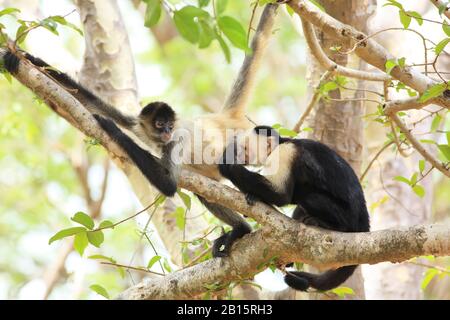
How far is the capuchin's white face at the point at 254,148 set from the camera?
5.71 metres

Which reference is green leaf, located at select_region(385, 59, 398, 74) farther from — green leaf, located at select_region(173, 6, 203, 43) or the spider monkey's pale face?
the spider monkey's pale face

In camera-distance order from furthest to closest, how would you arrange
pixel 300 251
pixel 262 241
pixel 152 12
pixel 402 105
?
1. pixel 262 241
2. pixel 300 251
3. pixel 402 105
4. pixel 152 12

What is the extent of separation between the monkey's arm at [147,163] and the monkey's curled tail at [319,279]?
1315 millimetres

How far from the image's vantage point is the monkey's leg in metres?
5.45

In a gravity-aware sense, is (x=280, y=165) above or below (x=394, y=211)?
below

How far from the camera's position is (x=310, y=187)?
17.7ft

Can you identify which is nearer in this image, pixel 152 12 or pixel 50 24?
pixel 152 12

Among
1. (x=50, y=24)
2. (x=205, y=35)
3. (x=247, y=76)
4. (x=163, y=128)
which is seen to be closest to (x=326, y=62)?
(x=247, y=76)

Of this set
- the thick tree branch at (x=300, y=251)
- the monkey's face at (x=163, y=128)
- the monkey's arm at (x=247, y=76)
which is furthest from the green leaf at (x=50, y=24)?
the monkey's arm at (x=247, y=76)

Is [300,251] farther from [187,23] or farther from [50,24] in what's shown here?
[187,23]

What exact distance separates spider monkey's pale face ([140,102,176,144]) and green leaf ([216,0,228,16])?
12.8 ft

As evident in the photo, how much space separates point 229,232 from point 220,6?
3.73 metres

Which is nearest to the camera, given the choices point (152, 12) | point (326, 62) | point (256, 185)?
point (152, 12)

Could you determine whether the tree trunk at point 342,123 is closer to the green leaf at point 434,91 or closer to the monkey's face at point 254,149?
the monkey's face at point 254,149
